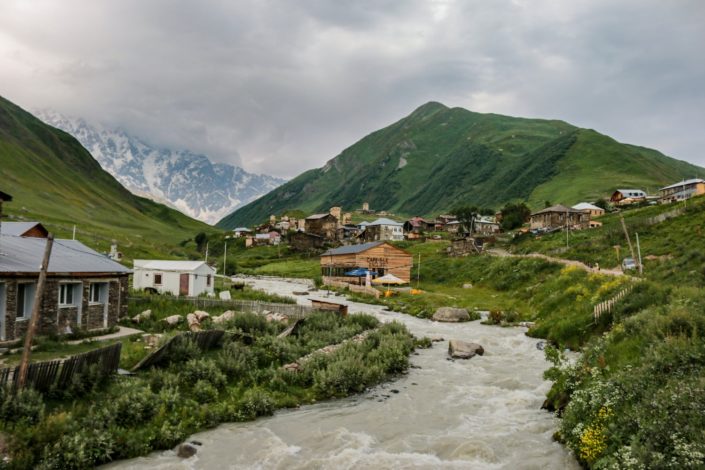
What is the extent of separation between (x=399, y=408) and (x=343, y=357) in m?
5.13

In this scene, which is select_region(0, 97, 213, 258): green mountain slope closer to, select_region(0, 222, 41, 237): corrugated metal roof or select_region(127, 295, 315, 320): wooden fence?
select_region(0, 222, 41, 237): corrugated metal roof

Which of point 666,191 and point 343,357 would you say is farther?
point 666,191

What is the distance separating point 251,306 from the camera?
37.3 metres

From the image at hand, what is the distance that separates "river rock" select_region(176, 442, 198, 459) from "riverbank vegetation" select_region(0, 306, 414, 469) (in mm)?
447

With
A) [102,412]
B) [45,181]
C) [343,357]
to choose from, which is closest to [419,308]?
[343,357]

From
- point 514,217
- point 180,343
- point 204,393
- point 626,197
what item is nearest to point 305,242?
point 514,217

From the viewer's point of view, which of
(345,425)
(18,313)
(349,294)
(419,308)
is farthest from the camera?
(349,294)

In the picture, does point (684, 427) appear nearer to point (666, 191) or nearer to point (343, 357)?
point (343, 357)

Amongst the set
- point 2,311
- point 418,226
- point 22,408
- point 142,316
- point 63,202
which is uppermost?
point 63,202

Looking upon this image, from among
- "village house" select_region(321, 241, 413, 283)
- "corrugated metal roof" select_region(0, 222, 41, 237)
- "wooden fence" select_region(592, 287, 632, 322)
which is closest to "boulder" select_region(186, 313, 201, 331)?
"corrugated metal roof" select_region(0, 222, 41, 237)

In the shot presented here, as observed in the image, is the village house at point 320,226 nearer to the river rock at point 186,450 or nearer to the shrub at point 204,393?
the shrub at point 204,393

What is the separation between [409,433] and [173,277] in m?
36.3

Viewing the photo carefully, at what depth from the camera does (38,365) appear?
14805 millimetres

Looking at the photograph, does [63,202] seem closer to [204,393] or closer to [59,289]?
[59,289]
